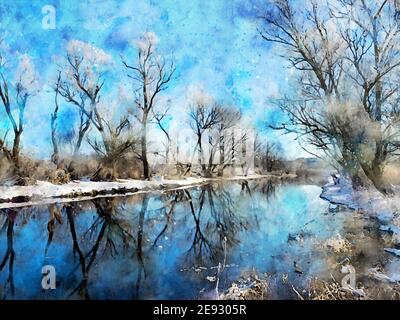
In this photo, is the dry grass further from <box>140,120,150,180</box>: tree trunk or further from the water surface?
<box>140,120,150,180</box>: tree trunk

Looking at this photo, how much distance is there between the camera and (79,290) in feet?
9.25

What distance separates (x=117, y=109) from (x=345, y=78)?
1.43 m

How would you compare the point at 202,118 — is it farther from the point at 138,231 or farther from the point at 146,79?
the point at 138,231

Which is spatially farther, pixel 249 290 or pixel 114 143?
pixel 114 143

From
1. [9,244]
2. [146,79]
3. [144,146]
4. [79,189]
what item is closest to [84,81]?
[146,79]

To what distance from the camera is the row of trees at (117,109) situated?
290cm

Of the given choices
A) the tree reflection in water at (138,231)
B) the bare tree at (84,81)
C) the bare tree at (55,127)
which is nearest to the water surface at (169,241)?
the tree reflection in water at (138,231)

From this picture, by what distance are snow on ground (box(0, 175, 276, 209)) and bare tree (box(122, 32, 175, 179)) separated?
0.09m

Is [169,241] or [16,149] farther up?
[16,149]

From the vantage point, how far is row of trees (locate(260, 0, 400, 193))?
116 inches

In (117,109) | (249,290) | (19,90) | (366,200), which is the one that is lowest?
(249,290)

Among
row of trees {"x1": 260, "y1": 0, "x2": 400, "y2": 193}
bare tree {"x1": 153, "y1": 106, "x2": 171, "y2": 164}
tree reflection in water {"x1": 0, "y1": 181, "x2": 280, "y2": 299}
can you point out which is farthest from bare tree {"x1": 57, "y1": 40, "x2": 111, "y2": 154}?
row of trees {"x1": 260, "y1": 0, "x2": 400, "y2": 193}

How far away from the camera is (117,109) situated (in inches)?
116

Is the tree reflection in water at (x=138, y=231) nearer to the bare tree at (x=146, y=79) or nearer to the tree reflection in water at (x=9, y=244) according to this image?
the tree reflection in water at (x=9, y=244)
